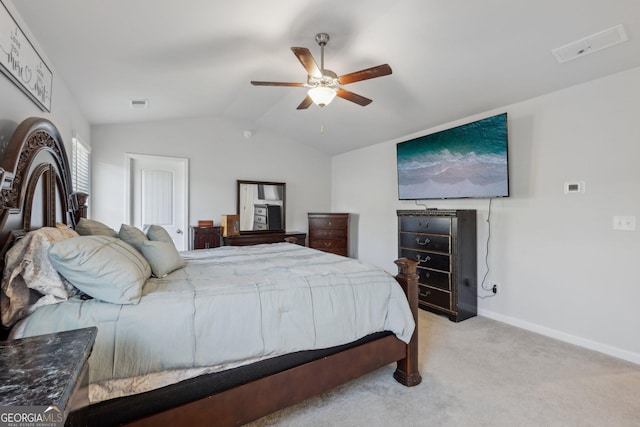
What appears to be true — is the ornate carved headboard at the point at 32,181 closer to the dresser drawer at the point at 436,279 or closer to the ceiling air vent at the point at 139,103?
the ceiling air vent at the point at 139,103

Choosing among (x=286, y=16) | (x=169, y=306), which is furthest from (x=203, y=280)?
(x=286, y=16)

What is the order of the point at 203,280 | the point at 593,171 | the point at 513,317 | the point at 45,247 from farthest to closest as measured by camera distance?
the point at 513,317 < the point at 593,171 < the point at 203,280 < the point at 45,247

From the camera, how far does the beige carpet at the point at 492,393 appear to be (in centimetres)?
178

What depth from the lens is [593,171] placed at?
265 centimetres

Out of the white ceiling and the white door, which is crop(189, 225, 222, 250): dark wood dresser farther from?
the white ceiling

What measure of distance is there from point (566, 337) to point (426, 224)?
165 cm

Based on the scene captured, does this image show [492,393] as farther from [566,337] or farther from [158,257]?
[158,257]

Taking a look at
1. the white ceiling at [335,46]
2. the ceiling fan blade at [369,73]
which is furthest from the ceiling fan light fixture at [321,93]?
the white ceiling at [335,46]

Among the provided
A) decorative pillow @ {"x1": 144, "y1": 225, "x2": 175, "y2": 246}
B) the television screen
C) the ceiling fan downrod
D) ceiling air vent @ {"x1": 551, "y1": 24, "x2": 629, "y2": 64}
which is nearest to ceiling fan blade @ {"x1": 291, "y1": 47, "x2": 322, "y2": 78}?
A: the ceiling fan downrod

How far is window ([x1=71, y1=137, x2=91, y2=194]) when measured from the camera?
3.03m

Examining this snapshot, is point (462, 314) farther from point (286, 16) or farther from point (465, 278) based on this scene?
point (286, 16)

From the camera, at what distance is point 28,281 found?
4.23 feet

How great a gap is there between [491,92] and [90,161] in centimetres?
479

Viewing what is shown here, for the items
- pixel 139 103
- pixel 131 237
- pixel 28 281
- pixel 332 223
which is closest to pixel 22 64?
pixel 131 237
